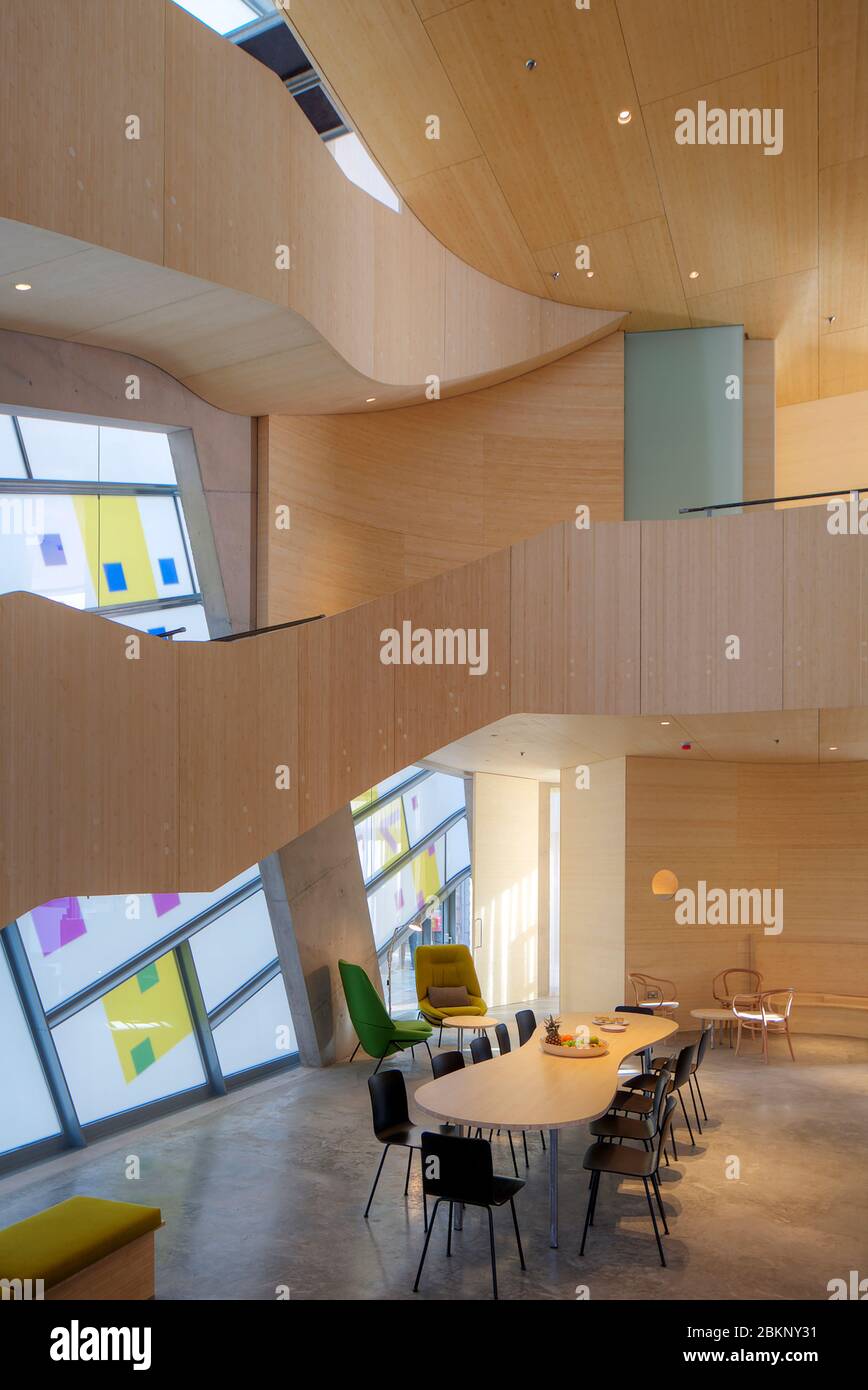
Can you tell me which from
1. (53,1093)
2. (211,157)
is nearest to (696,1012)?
(53,1093)

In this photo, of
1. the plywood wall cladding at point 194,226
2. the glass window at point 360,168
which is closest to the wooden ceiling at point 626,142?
the glass window at point 360,168

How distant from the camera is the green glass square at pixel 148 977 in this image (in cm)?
858

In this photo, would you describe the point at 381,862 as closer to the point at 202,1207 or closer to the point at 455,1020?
the point at 455,1020

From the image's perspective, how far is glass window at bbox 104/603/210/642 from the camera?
28.4 ft

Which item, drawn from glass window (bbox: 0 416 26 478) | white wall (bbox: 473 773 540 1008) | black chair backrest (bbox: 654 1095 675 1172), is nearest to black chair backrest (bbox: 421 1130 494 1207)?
black chair backrest (bbox: 654 1095 675 1172)

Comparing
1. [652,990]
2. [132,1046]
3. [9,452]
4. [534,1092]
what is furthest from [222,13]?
[652,990]

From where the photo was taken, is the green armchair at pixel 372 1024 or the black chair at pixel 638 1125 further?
the green armchair at pixel 372 1024

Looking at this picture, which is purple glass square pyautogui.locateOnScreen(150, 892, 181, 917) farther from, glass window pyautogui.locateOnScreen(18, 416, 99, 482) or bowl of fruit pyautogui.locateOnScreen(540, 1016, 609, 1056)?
glass window pyautogui.locateOnScreen(18, 416, 99, 482)

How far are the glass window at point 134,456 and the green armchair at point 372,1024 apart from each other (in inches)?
188

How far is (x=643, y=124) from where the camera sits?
8.51 metres

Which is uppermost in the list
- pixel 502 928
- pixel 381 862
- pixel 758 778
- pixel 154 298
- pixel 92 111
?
pixel 92 111

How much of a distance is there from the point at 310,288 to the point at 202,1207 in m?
6.27

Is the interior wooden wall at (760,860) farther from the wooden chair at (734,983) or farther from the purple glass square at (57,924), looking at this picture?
the purple glass square at (57,924)

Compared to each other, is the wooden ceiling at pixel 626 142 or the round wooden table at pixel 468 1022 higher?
the wooden ceiling at pixel 626 142
